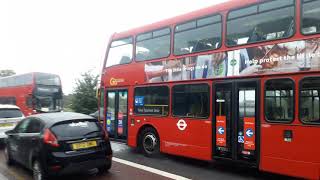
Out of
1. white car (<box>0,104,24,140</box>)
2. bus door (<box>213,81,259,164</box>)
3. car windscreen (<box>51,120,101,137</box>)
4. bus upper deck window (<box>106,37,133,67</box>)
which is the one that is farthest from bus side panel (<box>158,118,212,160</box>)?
white car (<box>0,104,24,140</box>)

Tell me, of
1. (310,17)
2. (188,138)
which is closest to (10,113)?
(188,138)

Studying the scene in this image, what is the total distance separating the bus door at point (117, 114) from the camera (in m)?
12.6

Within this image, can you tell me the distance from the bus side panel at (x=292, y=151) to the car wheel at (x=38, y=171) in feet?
15.2

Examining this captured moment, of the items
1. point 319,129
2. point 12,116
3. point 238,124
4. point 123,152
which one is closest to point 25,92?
point 12,116

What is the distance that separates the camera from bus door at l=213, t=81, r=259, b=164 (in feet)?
27.5

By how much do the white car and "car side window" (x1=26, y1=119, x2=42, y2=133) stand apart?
5.32 metres

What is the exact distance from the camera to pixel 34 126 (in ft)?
29.5

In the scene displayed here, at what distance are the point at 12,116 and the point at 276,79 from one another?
1042cm

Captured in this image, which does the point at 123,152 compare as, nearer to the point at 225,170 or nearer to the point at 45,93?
the point at 225,170

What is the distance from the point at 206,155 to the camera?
9.44 metres

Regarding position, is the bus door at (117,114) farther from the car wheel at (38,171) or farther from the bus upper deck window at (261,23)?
the bus upper deck window at (261,23)

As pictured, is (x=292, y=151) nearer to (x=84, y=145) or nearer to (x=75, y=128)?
(x=84, y=145)

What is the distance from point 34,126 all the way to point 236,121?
467 centimetres

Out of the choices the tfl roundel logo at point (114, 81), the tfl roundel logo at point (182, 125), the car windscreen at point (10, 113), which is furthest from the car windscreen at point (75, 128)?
the car windscreen at point (10, 113)
